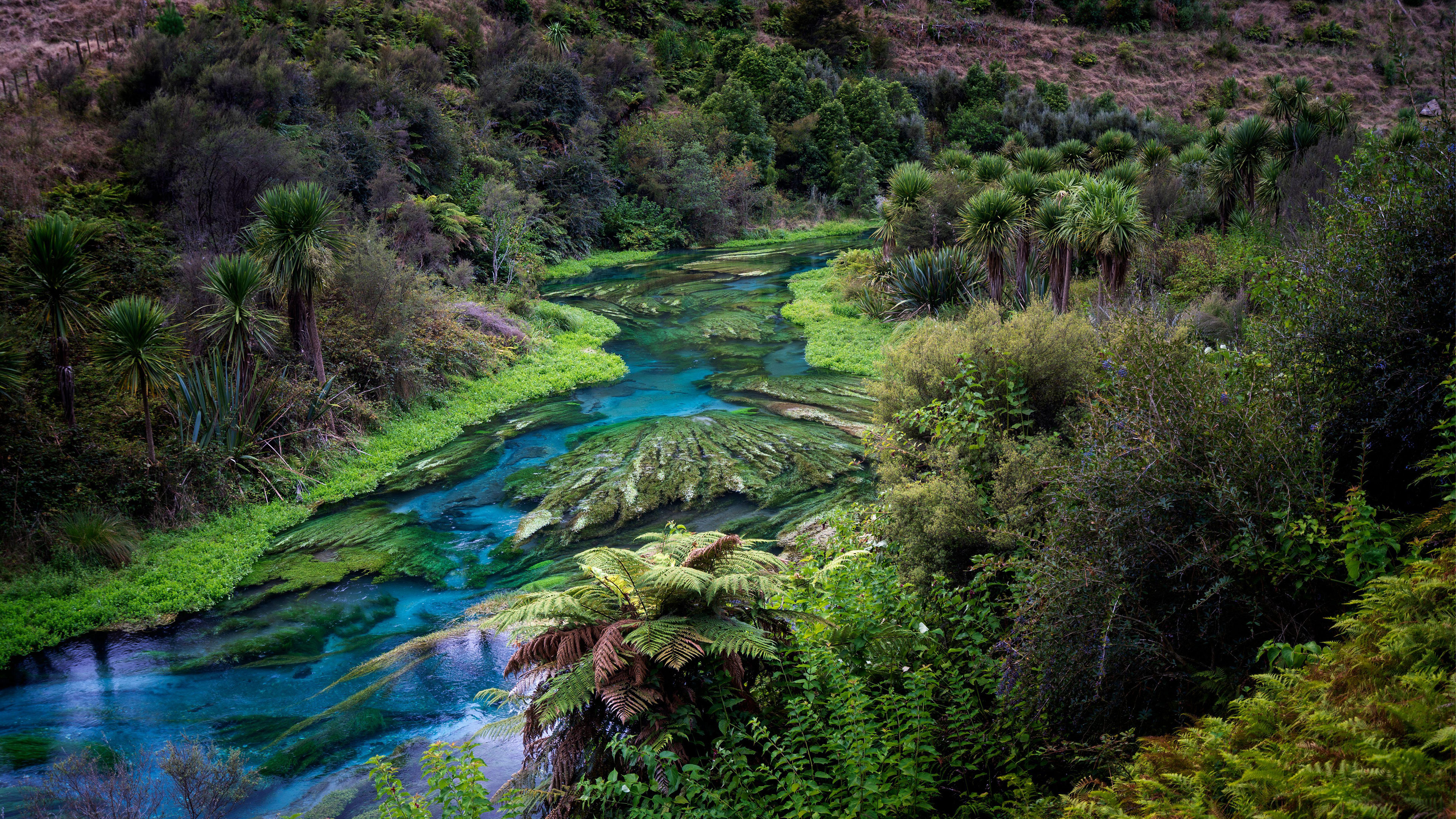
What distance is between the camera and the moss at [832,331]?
18.7m

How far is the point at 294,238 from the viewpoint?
41.8ft

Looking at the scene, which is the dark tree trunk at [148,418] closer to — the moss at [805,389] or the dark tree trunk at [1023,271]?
the moss at [805,389]

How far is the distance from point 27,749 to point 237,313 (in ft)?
21.3

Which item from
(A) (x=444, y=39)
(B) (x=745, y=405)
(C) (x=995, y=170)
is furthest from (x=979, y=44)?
(B) (x=745, y=405)

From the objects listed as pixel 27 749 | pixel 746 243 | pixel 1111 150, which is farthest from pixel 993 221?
pixel 746 243

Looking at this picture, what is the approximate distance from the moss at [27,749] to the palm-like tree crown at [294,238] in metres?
7.59

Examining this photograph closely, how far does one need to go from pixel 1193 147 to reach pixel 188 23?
3165 centimetres

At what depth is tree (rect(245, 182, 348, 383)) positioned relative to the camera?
12.7m

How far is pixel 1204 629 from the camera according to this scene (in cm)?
336

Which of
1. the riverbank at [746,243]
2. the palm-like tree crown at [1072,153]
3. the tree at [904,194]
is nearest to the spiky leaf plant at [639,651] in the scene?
the tree at [904,194]

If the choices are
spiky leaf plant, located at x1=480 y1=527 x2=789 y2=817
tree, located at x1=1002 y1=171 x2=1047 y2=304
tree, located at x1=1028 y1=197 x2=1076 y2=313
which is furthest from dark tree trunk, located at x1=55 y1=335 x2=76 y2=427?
tree, located at x1=1002 y1=171 x2=1047 y2=304

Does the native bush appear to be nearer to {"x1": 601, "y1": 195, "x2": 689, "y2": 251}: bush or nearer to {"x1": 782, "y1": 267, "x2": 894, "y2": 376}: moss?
{"x1": 782, "y1": 267, "x2": 894, "y2": 376}: moss

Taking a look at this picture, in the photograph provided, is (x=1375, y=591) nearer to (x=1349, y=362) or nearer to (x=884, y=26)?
(x=1349, y=362)

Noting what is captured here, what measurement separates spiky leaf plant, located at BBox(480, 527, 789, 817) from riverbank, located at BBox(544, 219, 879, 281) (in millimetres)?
26556
